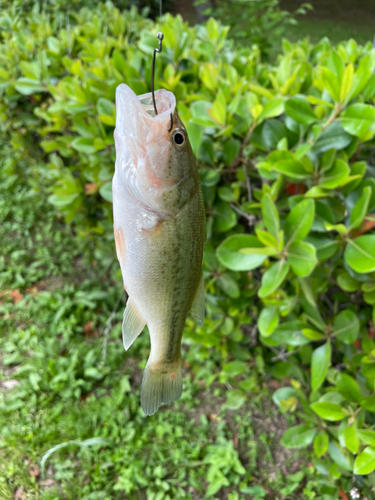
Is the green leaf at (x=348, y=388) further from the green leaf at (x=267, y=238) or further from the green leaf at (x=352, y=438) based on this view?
the green leaf at (x=267, y=238)

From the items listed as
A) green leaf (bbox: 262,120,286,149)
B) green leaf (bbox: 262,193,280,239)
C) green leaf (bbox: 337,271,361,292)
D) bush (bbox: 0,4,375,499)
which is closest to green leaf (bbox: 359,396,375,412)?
bush (bbox: 0,4,375,499)

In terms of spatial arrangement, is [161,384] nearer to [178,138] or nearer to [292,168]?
Result: [178,138]

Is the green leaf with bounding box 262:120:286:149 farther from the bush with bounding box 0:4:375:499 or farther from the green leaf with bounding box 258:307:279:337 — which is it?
the green leaf with bounding box 258:307:279:337

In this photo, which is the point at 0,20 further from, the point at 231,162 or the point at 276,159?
the point at 276,159

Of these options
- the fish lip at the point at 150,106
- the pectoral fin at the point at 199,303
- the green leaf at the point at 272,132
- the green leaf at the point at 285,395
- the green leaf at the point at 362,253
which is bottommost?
the green leaf at the point at 285,395

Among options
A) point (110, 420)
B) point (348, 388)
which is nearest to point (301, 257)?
point (348, 388)

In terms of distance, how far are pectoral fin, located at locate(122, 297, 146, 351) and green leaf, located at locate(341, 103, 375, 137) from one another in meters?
1.11

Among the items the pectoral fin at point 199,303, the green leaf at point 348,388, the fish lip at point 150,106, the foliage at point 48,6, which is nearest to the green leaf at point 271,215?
the pectoral fin at point 199,303

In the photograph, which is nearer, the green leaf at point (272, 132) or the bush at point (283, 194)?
the bush at point (283, 194)

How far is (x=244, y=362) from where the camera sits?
237 centimetres

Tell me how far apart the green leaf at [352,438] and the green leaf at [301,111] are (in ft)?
4.45

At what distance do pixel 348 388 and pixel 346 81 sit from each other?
1334 millimetres

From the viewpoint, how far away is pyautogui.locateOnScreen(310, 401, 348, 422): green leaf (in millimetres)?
1539

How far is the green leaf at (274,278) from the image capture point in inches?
56.1
